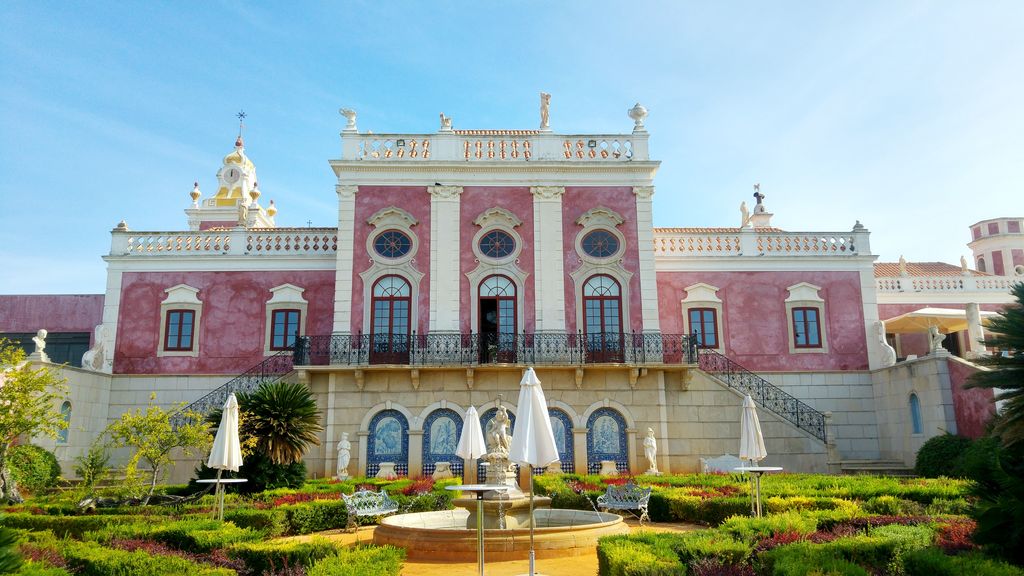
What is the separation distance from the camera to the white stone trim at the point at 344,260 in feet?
73.1

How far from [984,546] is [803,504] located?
5735mm

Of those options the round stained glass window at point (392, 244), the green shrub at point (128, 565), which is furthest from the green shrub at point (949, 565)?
the round stained glass window at point (392, 244)

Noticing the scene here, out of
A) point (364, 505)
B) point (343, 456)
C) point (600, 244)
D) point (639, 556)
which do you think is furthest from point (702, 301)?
point (639, 556)

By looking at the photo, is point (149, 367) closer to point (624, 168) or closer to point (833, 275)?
point (624, 168)

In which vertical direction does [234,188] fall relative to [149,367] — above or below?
above

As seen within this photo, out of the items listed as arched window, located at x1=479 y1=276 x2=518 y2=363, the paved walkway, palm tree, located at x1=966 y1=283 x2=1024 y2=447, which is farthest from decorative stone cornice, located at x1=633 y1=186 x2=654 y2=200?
palm tree, located at x1=966 y1=283 x2=1024 y2=447

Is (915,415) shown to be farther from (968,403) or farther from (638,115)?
(638,115)

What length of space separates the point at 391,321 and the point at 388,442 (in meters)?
3.65

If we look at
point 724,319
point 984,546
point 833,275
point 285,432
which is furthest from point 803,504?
point 833,275

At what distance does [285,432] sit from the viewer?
16.1m

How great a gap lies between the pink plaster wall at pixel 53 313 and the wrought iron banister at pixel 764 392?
23159mm

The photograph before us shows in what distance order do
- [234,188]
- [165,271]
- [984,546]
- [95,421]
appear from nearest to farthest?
[984,546] → [95,421] → [165,271] → [234,188]

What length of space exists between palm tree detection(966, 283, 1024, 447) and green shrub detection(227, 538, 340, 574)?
25.4ft

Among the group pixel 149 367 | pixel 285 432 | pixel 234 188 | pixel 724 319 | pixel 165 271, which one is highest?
pixel 234 188
